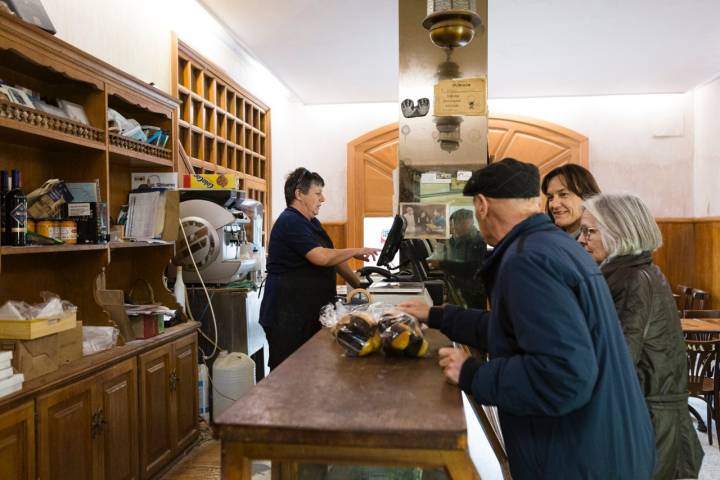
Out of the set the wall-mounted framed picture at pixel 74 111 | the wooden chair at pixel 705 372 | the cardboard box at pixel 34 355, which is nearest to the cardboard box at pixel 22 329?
the cardboard box at pixel 34 355

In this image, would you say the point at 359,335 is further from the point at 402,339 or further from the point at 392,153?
the point at 392,153

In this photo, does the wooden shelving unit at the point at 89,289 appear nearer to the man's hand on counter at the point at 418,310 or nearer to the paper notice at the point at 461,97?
the man's hand on counter at the point at 418,310

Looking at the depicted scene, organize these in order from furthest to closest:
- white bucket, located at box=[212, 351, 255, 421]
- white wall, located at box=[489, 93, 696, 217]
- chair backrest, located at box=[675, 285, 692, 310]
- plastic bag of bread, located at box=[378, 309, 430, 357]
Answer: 1. white wall, located at box=[489, 93, 696, 217]
2. chair backrest, located at box=[675, 285, 692, 310]
3. white bucket, located at box=[212, 351, 255, 421]
4. plastic bag of bread, located at box=[378, 309, 430, 357]

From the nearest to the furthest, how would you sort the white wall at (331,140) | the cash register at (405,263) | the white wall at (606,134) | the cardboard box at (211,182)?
the cash register at (405,263), the cardboard box at (211,182), the white wall at (606,134), the white wall at (331,140)

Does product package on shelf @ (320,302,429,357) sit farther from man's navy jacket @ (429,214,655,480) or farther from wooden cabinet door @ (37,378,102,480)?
wooden cabinet door @ (37,378,102,480)

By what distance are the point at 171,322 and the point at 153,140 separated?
1086mm

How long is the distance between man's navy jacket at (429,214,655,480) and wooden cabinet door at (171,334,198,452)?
95.0 inches

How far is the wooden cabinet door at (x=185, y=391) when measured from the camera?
11.3 ft

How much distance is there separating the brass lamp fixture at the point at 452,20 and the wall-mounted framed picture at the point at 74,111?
1.72 metres

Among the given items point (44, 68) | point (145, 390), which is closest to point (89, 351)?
point (145, 390)

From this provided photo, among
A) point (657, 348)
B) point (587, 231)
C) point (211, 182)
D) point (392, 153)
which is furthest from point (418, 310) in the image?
point (392, 153)

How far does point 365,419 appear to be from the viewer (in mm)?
1304

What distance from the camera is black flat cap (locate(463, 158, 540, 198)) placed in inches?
60.2

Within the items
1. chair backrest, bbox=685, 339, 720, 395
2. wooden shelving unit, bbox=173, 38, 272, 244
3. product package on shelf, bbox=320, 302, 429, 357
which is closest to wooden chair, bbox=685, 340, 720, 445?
chair backrest, bbox=685, 339, 720, 395
